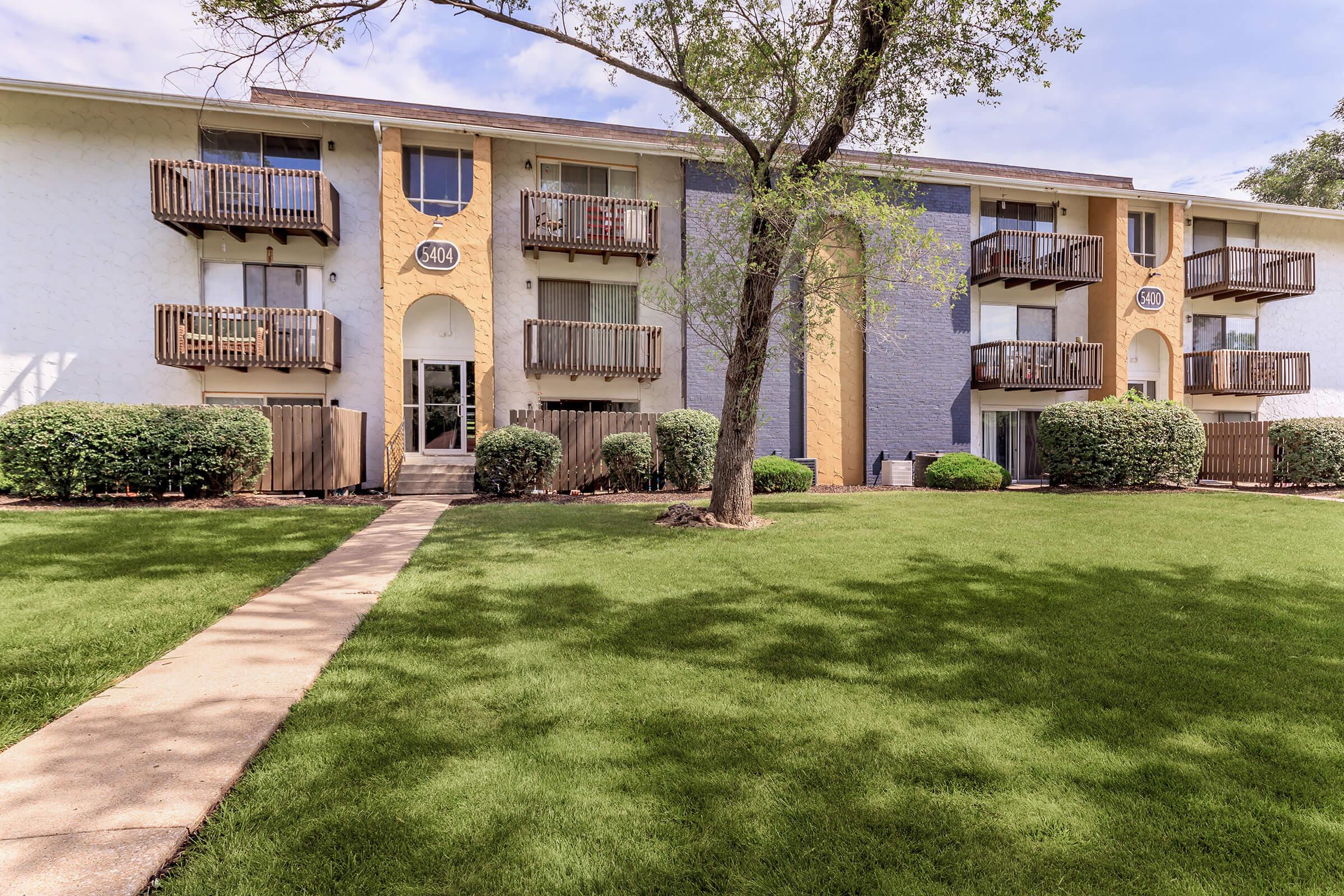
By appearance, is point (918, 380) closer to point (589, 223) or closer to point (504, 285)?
point (589, 223)

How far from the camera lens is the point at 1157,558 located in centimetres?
648

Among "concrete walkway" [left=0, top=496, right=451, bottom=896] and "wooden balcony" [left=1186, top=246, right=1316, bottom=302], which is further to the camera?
"wooden balcony" [left=1186, top=246, right=1316, bottom=302]

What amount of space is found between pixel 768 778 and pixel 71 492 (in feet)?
42.4

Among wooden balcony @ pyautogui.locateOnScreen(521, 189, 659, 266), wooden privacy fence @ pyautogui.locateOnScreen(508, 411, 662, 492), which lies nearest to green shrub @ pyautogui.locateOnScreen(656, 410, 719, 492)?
wooden privacy fence @ pyautogui.locateOnScreen(508, 411, 662, 492)

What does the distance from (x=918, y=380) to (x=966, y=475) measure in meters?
3.70

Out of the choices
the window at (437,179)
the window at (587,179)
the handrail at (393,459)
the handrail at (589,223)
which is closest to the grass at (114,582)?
the handrail at (393,459)

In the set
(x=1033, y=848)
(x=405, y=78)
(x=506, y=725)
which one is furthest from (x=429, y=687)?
(x=405, y=78)

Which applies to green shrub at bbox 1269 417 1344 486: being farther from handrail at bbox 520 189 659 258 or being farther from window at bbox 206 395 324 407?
window at bbox 206 395 324 407

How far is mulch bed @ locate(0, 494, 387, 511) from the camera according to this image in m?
9.83

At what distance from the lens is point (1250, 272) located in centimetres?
1856

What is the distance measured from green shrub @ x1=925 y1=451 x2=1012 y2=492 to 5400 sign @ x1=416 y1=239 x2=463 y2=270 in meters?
12.6

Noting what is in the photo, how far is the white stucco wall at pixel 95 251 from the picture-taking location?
13867 millimetres

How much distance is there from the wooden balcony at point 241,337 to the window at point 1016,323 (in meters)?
17.7

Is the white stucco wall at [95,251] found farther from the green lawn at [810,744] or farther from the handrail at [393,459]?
the green lawn at [810,744]
